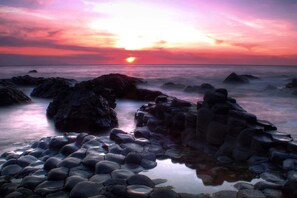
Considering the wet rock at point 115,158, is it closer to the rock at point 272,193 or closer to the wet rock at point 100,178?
the wet rock at point 100,178

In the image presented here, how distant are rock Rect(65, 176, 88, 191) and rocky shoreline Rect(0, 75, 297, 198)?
0.05 feet

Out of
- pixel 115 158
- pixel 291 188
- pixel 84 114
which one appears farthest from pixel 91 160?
pixel 84 114

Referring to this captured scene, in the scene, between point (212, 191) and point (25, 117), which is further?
point (25, 117)

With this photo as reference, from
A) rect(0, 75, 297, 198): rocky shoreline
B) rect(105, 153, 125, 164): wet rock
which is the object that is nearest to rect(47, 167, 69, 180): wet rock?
rect(0, 75, 297, 198): rocky shoreline

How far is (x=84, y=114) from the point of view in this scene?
10.5m

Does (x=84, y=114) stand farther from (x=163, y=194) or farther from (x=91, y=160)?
(x=163, y=194)

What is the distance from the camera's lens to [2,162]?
6.71m

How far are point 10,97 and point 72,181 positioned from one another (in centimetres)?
1283

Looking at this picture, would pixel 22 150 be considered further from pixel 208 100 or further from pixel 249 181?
pixel 249 181

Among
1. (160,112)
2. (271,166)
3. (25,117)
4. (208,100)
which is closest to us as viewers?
(271,166)

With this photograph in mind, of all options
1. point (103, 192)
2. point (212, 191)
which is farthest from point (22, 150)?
point (212, 191)

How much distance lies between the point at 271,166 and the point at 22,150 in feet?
18.6

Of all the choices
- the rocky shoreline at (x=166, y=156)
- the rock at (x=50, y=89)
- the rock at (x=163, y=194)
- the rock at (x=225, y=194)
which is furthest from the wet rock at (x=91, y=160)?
the rock at (x=50, y=89)

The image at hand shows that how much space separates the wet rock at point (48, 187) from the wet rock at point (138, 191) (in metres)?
1.20
